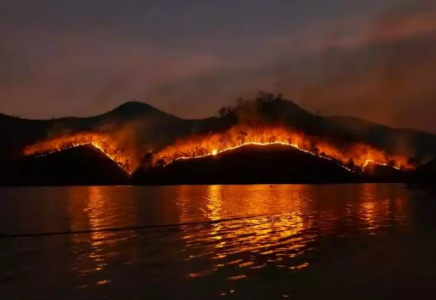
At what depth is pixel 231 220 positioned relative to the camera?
34094 mm

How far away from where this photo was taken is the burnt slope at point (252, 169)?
5315 inches

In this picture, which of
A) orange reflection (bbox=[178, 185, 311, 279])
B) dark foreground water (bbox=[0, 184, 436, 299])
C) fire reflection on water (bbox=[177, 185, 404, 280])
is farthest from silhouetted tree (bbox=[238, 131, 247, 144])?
dark foreground water (bbox=[0, 184, 436, 299])

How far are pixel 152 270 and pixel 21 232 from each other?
1521cm

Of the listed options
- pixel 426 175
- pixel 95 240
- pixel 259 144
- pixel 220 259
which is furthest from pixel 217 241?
pixel 259 144

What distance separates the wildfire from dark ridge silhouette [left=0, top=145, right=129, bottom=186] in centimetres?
156

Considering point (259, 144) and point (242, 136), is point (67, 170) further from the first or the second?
point (259, 144)

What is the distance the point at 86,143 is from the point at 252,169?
5080 cm

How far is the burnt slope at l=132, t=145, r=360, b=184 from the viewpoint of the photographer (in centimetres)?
13500

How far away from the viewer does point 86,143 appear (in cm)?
15350

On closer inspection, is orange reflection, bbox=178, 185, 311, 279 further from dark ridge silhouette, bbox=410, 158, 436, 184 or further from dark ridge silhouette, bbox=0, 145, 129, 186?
dark ridge silhouette, bbox=0, 145, 129, 186

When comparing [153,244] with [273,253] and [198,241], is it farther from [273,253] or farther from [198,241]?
[273,253]

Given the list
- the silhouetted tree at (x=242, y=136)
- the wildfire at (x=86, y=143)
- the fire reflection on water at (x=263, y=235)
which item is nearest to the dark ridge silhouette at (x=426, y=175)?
the silhouetted tree at (x=242, y=136)

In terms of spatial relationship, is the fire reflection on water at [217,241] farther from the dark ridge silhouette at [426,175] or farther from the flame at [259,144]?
the flame at [259,144]

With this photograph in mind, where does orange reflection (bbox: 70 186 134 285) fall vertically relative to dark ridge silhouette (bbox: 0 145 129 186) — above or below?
below
